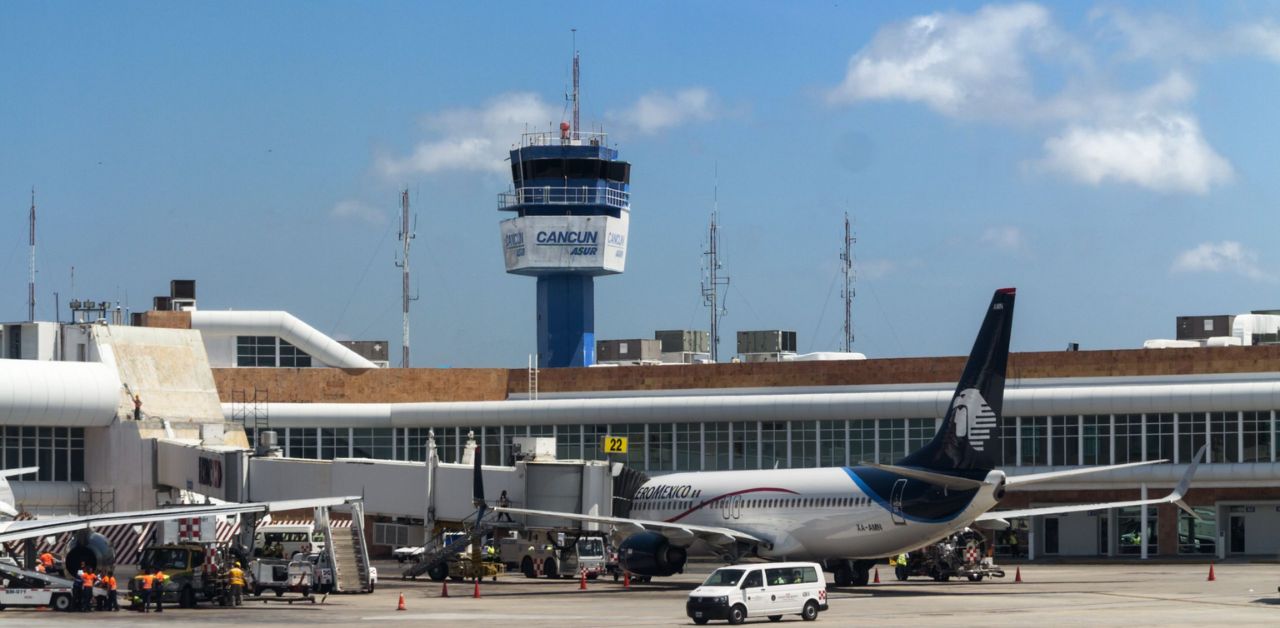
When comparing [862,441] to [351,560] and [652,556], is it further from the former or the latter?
[351,560]

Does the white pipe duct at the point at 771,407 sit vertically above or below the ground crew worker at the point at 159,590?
above

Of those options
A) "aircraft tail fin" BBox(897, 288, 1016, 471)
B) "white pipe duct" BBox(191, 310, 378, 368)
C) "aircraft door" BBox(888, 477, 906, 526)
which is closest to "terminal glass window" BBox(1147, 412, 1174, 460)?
"aircraft door" BBox(888, 477, 906, 526)

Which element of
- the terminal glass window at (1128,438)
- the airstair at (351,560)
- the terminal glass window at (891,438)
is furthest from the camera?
the terminal glass window at (891,438)

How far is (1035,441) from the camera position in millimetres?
83500

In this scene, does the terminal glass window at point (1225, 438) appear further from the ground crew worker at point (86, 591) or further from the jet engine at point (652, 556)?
the ground crew worker at point (86, 591)

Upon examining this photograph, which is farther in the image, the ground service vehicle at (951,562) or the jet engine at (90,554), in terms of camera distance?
the ground service vehicle at (951,562)

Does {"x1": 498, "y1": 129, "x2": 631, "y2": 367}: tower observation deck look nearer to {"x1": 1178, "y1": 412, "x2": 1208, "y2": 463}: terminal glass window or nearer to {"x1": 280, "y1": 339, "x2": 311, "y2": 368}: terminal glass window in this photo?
{"x1": 280, "y1": 339, "x2": 311, "y2": 368}: terminal glass window

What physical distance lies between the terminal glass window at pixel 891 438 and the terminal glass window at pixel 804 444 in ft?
11.4

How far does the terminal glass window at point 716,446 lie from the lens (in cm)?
9075

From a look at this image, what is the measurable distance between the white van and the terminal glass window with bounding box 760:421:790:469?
142 ft

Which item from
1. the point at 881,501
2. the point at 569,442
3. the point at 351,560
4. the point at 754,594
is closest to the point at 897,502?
the point at 881,501

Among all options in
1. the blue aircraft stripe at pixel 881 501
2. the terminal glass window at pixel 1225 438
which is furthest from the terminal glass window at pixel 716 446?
the blue aircraft stripe at pixel 881 501

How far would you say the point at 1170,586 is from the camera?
56406 mm

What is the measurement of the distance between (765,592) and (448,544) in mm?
24712
